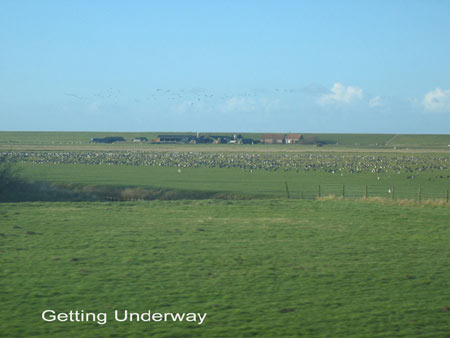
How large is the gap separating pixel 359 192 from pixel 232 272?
95.7ft

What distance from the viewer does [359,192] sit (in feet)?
140

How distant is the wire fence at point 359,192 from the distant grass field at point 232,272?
13760mm

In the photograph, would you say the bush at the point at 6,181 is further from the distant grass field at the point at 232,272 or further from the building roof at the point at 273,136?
the building roof at the point at 273,136

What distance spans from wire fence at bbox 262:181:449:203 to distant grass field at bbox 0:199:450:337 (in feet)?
45.1

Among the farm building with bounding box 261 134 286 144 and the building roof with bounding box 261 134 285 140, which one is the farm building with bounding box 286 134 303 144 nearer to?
the farm building with bounding box 261 134 286 144

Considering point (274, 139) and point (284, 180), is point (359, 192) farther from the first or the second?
point (274, 139)

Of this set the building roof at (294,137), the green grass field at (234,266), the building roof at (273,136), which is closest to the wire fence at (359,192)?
the green grass field at (234,266)

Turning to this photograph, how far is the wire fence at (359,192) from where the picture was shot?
39.8 metres

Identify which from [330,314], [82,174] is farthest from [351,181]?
[330,314]

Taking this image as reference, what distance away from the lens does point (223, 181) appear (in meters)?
51.5

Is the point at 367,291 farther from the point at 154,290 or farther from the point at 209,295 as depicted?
the point at 154,290

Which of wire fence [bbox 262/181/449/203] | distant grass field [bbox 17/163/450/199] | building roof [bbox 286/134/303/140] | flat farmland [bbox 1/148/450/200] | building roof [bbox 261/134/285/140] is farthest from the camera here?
building roof [bbox 261/134/285/140]

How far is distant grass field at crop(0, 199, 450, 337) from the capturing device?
10781mm

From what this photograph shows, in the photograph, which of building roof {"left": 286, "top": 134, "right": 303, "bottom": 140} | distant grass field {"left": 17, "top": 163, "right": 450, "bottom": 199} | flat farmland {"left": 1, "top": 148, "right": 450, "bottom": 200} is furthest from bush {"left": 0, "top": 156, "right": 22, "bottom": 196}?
building roof {"left": 286, "top": 134, "right": 303, "bottom": 140}
